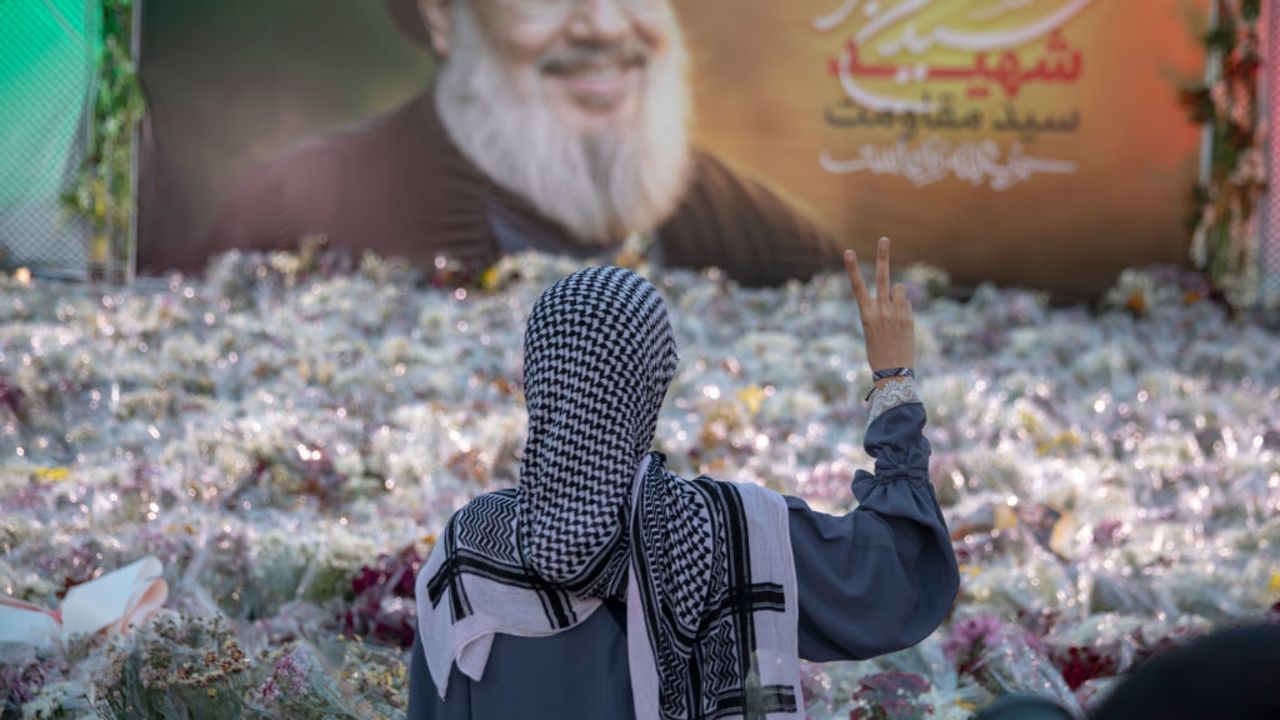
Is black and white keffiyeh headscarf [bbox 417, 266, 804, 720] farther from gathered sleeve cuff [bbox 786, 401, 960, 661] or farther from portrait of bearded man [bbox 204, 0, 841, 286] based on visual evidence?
portrait of bearded man [bbox 204, 0, 841, 286]

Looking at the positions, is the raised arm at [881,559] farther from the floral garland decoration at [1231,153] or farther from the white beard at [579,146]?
the floral garland decoration at [1231,153]

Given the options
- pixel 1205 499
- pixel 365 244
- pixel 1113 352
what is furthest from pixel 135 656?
pixel 365 244

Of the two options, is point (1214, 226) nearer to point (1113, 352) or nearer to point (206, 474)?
point (1113, 352)

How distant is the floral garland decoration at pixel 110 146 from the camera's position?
28.0 feet

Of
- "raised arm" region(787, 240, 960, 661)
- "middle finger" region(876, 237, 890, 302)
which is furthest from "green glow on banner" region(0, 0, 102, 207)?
"raised arm" region(787, 240, 960, 661)

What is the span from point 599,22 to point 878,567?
711 centimetres

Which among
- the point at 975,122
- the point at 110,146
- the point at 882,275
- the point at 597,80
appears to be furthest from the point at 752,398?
the point at 110,146

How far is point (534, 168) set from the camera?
862cm

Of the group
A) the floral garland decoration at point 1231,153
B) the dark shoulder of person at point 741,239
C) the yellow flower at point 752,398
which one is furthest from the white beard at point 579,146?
the floral garland decoration at point 1231,153

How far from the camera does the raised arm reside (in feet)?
5.98

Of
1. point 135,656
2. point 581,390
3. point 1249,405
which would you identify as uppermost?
point 581,390

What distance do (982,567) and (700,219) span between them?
193 inches

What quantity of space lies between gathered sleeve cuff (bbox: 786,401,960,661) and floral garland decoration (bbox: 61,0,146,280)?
7.55 metres

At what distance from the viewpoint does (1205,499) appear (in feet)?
15.5
